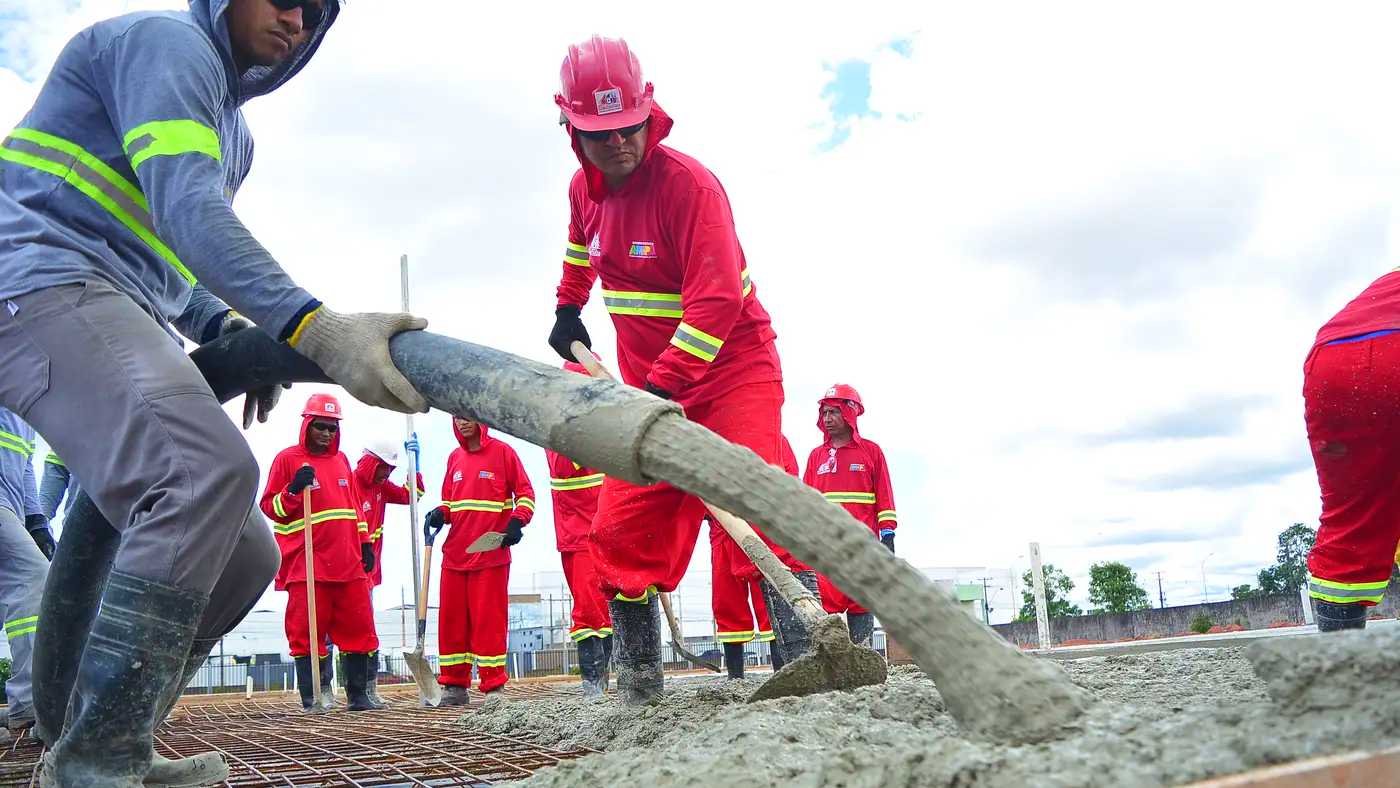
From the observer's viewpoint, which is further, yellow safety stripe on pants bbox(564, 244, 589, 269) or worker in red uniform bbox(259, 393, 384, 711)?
worker in red uniform bbox(259, 393, 384, 711)

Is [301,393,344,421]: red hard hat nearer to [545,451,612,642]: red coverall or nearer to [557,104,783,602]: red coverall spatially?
[545,451,612,642]: red coverall

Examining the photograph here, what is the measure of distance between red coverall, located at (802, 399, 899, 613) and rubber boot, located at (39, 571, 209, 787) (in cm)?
545

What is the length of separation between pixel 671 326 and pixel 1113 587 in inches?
1151

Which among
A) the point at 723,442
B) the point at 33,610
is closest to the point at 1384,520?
the point at 723,442

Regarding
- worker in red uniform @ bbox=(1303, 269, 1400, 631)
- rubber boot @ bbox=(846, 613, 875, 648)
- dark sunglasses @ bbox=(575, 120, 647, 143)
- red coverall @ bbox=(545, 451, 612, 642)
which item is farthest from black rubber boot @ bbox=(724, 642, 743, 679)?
dark sunglasses @ bbox=(575, 120, 647, 143)

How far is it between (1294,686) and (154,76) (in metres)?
2.06

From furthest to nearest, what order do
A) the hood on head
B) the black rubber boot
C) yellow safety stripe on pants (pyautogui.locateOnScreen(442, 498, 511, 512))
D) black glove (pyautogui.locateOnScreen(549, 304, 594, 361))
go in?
yellow safety stripe on pants (pyautogui.locateOnScreen(442, 498, 511, 512)) < the black rubber boot < black glove (pyautogui.locateOnScreen(549, 304, 594, 361)) < the hood on head

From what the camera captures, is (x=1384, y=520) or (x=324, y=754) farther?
(x=1384, y=520)

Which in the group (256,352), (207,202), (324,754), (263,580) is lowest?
(324,754)

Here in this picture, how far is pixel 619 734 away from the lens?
253 cm

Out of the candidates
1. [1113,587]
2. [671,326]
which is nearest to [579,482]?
[671,326]

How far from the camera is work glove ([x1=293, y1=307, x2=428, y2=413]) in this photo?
72.8 inches

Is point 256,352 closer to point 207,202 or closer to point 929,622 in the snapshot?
point 207,202

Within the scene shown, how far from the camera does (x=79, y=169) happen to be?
195 cm
